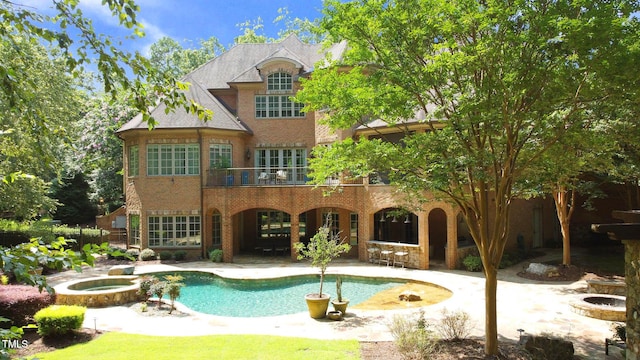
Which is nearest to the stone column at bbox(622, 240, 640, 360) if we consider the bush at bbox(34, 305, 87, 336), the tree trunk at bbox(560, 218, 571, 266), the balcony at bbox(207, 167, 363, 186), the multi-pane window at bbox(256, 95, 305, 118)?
the bush at bbox(34, 305, 87, 336)

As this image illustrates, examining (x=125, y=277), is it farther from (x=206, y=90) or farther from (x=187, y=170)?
(x=206, y=90)

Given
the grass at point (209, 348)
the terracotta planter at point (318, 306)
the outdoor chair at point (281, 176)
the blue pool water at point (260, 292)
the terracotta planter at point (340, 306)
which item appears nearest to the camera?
the grass at point (209, 348)

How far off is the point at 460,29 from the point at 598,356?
7361 mm

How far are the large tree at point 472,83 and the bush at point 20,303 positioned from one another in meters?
8.51

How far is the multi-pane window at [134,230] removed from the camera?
24.1m

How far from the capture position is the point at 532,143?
9852mm

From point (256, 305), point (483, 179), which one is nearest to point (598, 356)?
point (483, 179)

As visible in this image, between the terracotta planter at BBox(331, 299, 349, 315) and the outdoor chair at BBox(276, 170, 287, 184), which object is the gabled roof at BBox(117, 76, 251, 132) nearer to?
the outdoor chair at BBox(276, 170, 287, 184)

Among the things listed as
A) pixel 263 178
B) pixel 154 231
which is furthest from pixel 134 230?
pixel 263 178

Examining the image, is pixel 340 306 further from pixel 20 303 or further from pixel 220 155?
pixel 220 155

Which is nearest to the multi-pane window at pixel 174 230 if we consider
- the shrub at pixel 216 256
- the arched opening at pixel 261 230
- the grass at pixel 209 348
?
the shrub at pixel 216 256

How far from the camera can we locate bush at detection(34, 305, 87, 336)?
1065 centimetres

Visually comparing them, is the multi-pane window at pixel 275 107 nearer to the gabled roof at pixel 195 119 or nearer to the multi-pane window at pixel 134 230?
the gabled roof at pixel 195 119

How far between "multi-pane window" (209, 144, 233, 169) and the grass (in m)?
13.4
